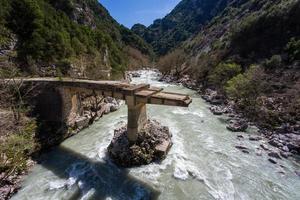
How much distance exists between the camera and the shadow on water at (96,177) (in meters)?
14.7

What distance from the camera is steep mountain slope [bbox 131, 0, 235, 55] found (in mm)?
139750

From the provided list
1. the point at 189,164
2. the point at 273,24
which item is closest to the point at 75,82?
the point at 189,164

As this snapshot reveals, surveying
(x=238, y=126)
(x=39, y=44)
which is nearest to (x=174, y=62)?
(x=39, y=44)

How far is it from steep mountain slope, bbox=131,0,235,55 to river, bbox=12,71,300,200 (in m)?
112

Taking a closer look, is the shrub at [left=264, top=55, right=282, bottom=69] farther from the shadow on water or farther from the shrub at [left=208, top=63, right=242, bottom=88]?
the shadow on water

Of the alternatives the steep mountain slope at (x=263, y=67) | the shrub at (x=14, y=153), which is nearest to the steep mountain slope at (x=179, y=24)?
the steep mountain slope at (x=263, y=67)

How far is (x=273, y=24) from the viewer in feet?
152

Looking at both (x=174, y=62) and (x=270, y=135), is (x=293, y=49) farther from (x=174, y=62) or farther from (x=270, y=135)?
(x=174, y=62)

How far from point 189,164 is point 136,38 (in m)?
110

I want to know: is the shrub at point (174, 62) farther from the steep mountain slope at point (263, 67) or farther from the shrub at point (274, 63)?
the shrub at point (274, 63)

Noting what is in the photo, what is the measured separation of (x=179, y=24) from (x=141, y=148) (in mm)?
154606

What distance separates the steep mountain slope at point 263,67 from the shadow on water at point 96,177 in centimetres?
1697

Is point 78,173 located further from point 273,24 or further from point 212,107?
point 273,24

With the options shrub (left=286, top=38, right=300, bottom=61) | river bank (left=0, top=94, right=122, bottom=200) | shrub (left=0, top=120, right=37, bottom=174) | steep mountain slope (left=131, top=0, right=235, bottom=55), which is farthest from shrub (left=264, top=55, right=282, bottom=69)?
steep mountain slope (left=131, top=0, right=235, bottom=55)
